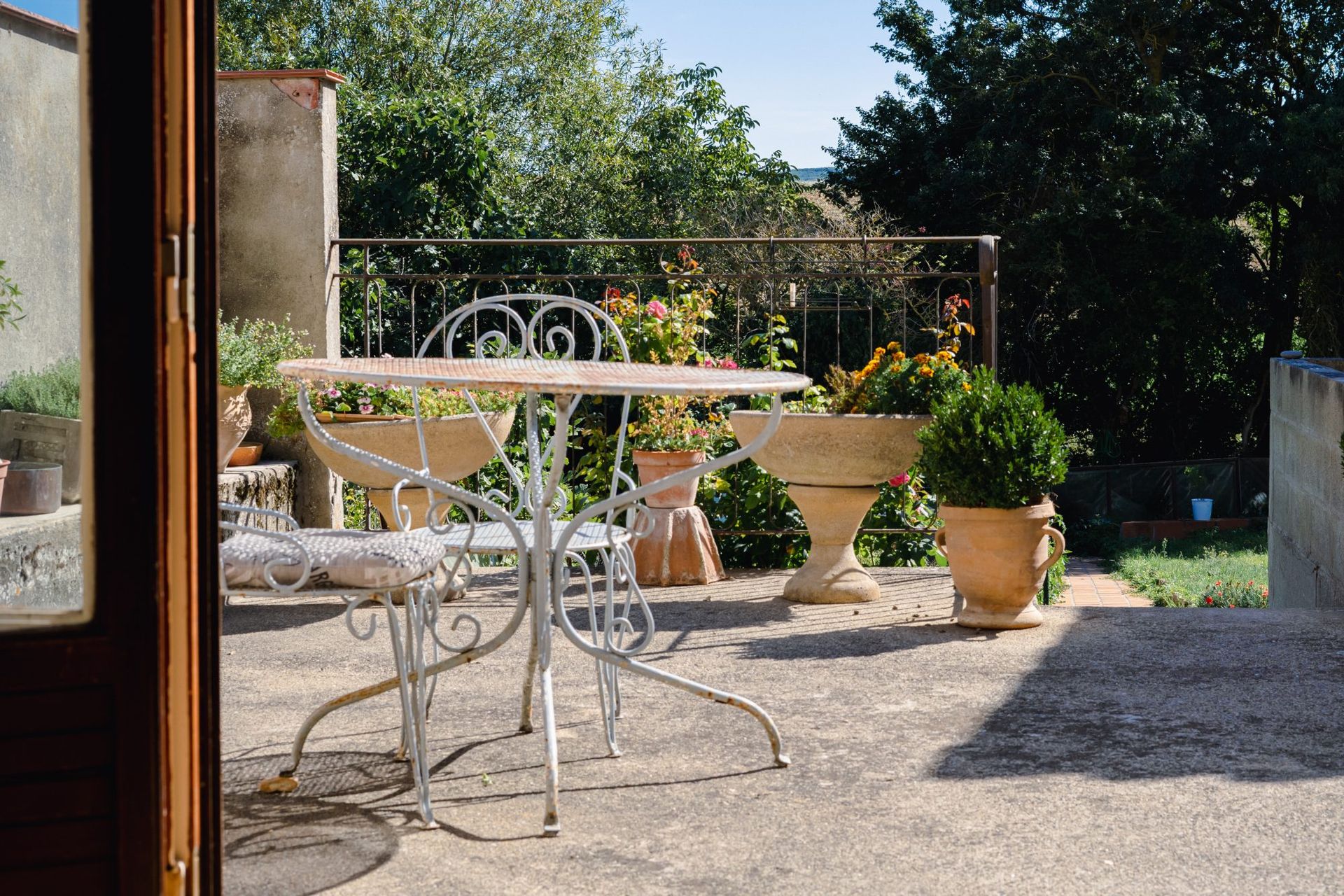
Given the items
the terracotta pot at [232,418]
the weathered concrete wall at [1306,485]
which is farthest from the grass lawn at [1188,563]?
the terracotta pot at [232,418]

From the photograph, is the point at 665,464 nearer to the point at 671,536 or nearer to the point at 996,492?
the point at 671,536

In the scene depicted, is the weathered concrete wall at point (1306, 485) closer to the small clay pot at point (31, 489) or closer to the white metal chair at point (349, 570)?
the white metal chair at point (349, 570)

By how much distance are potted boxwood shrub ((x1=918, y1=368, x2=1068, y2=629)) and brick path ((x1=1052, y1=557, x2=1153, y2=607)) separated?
3442mm

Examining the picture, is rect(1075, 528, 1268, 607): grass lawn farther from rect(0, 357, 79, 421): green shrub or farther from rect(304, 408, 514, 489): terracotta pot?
rect(0, 357, 79, 421): green shrub

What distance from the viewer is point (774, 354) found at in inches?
217

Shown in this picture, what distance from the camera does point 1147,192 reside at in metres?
14.2

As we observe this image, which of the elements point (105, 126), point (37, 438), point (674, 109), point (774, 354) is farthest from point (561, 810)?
point (674, 109)

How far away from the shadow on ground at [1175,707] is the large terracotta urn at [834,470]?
819 millimetres

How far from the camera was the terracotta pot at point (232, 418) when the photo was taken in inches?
183

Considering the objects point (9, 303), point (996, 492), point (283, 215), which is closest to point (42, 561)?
point (9, 303)

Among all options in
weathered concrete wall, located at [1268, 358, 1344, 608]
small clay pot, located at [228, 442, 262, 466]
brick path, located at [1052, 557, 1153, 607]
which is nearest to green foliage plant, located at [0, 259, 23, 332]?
small clay pot, located at [228, 442, 262, 466]

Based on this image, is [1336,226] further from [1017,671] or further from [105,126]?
[105,126]

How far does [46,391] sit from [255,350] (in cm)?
334

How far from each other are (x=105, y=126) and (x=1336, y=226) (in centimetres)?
1511
